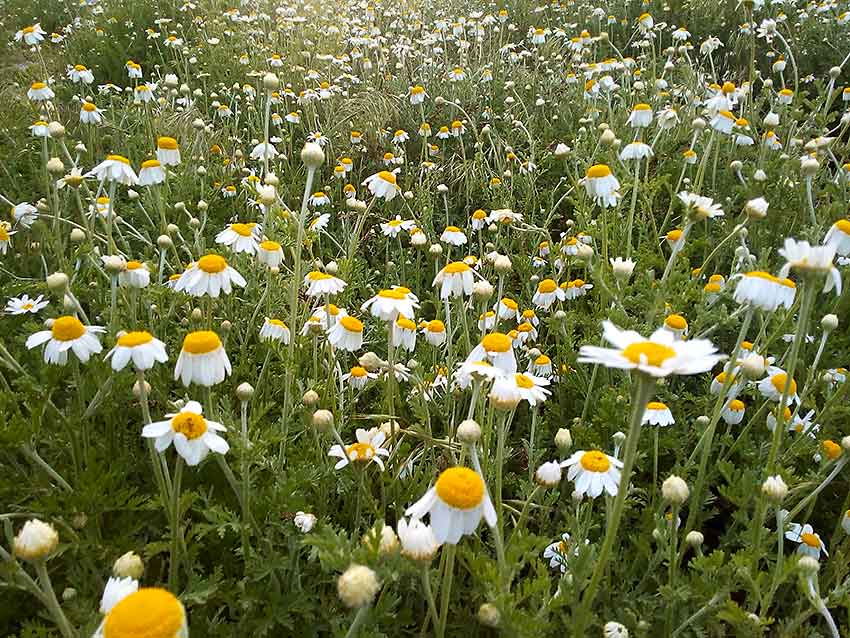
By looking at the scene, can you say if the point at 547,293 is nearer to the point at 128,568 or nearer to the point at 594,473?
the point at 594,473

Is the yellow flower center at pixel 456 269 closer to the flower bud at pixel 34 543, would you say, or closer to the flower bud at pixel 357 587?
the flower bud at pixel 357 587

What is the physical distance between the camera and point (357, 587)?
3.19ft

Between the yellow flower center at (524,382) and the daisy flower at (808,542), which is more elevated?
the yellow flower center at (524,382)

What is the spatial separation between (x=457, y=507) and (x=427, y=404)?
1056mm

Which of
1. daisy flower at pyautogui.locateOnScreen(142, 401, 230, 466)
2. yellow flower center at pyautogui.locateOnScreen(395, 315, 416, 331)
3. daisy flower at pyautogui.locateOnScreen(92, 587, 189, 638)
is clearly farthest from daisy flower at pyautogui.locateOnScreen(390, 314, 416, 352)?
daisy flower at pyautogui.locateOnScreen(92, 587, 189, 638)

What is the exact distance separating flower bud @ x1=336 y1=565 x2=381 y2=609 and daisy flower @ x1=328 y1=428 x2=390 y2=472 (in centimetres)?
56

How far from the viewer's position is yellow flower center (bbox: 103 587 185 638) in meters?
0.88

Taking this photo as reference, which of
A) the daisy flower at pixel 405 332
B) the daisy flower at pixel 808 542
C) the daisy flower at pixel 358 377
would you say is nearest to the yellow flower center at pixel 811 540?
the daisy flower at pixel 808 542

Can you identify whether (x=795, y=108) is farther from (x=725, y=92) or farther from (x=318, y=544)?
(x=318, y=544)

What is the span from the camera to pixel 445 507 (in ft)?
3.65

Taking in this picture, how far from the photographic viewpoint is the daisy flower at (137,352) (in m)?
1.48

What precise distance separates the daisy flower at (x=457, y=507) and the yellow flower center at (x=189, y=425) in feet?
→ 1.82

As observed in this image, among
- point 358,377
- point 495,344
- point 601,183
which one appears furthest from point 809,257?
point 358,377

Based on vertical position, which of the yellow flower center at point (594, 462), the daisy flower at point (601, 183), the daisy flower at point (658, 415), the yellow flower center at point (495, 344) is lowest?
the daisy flower at point (658, 415)
